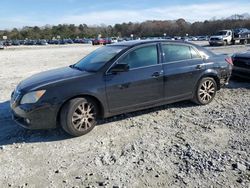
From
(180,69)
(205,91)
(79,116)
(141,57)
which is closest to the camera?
(79,116)

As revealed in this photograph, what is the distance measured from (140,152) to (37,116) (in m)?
1.89

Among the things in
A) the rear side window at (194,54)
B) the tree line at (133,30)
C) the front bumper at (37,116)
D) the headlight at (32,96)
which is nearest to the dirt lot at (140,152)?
the front bumper at (37,116)

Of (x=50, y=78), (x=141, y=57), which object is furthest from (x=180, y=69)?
(x=50, y=78)

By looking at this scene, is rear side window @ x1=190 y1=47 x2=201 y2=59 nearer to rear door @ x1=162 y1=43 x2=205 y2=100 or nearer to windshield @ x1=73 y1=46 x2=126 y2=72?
rear door @ x1=162 y1=43 x2=205 y2=100

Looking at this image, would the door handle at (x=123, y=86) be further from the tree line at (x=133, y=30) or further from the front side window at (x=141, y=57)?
the tree line at (x=133, y=30)

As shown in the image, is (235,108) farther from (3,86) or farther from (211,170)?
(3,86)

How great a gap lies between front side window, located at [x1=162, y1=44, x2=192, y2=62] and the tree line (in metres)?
98.7

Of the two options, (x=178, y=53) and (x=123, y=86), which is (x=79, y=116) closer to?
(x=123, y=86)

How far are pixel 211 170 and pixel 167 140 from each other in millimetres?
1181

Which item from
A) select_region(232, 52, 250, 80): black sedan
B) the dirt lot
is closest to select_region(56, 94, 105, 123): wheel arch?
the dirt lot

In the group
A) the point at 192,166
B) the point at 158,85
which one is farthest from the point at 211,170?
the point at 158,85

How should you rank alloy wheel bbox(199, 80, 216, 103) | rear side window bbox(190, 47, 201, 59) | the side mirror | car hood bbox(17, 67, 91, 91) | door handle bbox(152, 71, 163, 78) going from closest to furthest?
car hood bbox(17, 67, 91, 91)
the side mirror
door handle bbox(152, 71, 163, 78)
rear side window bbox(190, 47, 201, 59)
alloy wheel bbox(199, 80, 216, 103)

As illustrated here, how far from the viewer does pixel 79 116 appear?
17.7 ft

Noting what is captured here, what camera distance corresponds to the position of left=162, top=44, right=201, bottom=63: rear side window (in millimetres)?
6438
